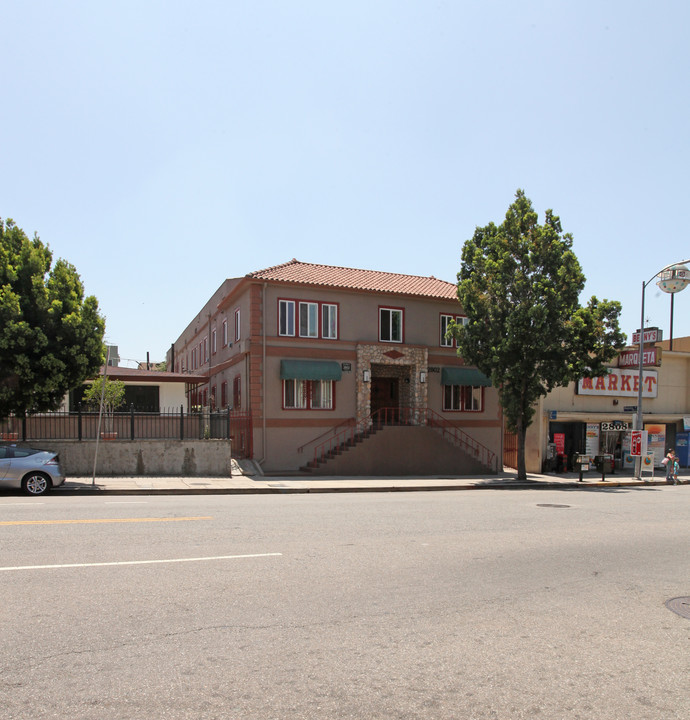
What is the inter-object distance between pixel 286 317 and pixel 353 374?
355cm

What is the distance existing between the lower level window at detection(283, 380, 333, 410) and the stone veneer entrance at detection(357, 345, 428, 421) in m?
1.29

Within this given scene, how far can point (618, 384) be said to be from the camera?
31203 mm

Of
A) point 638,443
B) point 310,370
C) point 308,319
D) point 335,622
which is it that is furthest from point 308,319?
point 335,622

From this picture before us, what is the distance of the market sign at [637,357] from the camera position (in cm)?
2998

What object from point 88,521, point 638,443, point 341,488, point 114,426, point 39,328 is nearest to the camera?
point 88,521

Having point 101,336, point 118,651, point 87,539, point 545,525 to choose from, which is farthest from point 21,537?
point 101,336

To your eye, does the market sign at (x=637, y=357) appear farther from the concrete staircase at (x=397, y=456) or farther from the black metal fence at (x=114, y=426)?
the black metal fence at (x=114, y=426)

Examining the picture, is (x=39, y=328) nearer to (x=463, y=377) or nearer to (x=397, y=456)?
(x=397, y=456)

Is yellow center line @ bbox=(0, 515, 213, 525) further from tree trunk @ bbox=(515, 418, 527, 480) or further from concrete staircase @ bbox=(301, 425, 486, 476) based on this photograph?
tree trunk @ bbox=(515, 418, 527, 480)

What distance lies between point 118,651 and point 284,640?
1.23 meters

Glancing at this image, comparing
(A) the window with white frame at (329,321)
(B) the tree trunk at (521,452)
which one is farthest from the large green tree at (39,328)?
(B) the tree trunk at (521,452)

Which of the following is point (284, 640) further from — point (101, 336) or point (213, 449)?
point (213, 449)

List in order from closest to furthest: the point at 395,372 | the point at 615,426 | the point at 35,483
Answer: the point at 35,483 < the point at 395,372 < the point at 615,426

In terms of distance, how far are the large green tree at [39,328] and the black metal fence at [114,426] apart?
1.99m
